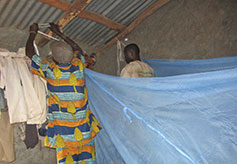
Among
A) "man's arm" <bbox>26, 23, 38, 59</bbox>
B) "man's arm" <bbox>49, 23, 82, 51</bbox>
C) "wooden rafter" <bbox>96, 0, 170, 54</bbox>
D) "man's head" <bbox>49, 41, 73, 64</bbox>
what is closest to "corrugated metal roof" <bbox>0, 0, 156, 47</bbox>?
"wooden rafter" <bbox>96, 0, 170, 54</bbox>

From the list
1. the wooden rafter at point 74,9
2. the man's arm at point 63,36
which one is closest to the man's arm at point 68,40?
the man's arm at point 63,36

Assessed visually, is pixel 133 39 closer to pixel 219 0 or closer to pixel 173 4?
pixel 173 4

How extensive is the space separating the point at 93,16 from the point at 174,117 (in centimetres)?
161

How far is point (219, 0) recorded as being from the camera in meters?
2.21

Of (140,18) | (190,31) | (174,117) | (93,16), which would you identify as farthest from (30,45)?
(190,31)

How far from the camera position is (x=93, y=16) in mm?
2299

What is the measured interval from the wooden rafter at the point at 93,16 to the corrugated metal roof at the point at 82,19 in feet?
0.17

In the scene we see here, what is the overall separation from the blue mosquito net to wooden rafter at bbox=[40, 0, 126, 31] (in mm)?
889

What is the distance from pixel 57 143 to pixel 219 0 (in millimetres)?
2203

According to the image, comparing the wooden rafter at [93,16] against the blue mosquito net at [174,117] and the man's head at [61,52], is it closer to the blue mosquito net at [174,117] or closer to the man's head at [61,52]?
the man's head at [61,52]

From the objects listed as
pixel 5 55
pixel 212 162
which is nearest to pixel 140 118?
pixel 212 162

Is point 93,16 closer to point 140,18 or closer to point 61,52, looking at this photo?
point 140,18

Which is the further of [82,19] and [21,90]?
[82,19]

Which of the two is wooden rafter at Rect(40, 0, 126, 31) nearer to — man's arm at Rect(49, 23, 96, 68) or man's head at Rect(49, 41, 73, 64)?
man's arm at Rect(49, 23, 96, 68)
